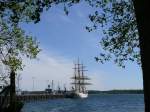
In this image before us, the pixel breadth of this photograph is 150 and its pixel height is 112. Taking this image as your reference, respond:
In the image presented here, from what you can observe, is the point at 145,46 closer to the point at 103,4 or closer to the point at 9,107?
the point at 103,4

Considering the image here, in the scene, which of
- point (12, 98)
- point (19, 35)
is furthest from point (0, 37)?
point (12, 98)

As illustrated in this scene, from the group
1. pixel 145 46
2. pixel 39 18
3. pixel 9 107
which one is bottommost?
pixel 9 107

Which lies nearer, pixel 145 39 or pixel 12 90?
pixel 145 39

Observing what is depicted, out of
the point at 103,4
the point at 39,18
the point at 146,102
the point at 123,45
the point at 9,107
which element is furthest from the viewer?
the point at 9,107

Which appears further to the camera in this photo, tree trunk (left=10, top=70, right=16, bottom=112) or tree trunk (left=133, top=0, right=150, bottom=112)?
tree trunk (left=10, top=70, right=16, bottom=112)

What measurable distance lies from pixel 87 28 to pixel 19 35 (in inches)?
339

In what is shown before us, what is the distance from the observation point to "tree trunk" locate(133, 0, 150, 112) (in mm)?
11789

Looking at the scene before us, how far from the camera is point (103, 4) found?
17.8m

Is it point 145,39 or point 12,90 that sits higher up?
point 145,39

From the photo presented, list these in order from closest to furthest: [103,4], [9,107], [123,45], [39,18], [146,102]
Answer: [146,102] < [39,18] < [103,4] < [123,45] < [9,107]

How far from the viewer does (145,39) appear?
1190cm

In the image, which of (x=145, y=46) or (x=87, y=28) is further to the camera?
(x=87, y=28)

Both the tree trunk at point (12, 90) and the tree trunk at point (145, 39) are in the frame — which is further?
the tree trunk at point (12, 90)

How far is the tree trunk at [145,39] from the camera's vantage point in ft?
38.7
